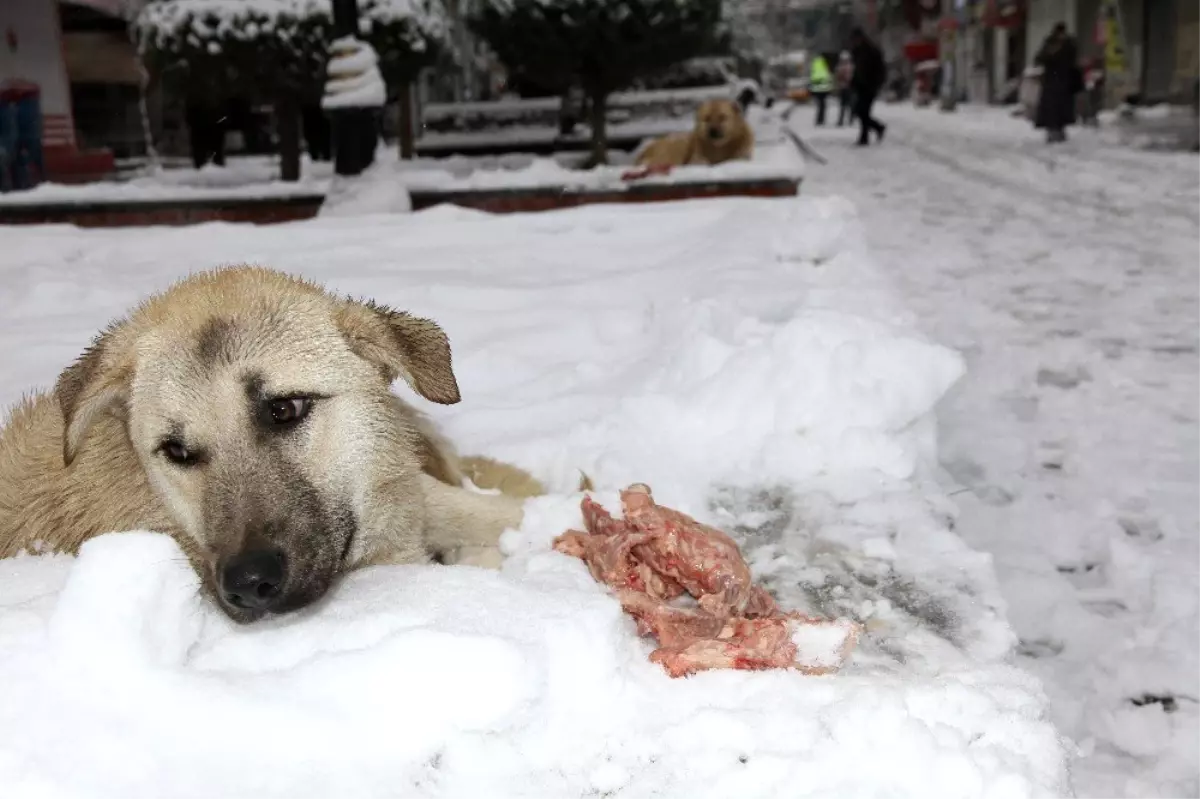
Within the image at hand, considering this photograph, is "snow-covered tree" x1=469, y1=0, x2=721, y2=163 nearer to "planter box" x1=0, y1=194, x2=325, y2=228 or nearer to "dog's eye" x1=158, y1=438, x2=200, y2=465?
"planter box" x1=0, y1=194, x2=325, y2=228

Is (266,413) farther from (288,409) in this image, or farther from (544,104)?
(544,104)

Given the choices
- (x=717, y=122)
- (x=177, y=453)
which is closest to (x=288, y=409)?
(x=177, y=453)

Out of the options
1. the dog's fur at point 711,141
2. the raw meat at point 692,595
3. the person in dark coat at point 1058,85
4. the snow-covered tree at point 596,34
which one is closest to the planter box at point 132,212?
the snow-covered tree at point 596,34

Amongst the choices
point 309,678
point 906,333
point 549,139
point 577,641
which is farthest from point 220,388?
point 549,139

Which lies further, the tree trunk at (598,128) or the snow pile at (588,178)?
the tree trunk at (598,128)

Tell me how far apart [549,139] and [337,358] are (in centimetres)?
1249

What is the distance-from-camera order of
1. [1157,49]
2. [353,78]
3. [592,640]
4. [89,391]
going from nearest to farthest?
[592,640] < [89,391] < [353,78] < [1157,49]

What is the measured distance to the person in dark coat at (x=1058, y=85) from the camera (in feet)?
67.8

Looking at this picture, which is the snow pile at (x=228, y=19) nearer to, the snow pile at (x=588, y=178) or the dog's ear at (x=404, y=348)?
the snow pile at (x=588, y=178)

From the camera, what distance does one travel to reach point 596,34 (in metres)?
10.7

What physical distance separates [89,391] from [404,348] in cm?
78

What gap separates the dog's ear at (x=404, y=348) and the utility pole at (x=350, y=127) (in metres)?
6.30

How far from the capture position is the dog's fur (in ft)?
36.6

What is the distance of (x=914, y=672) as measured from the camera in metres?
2.15
